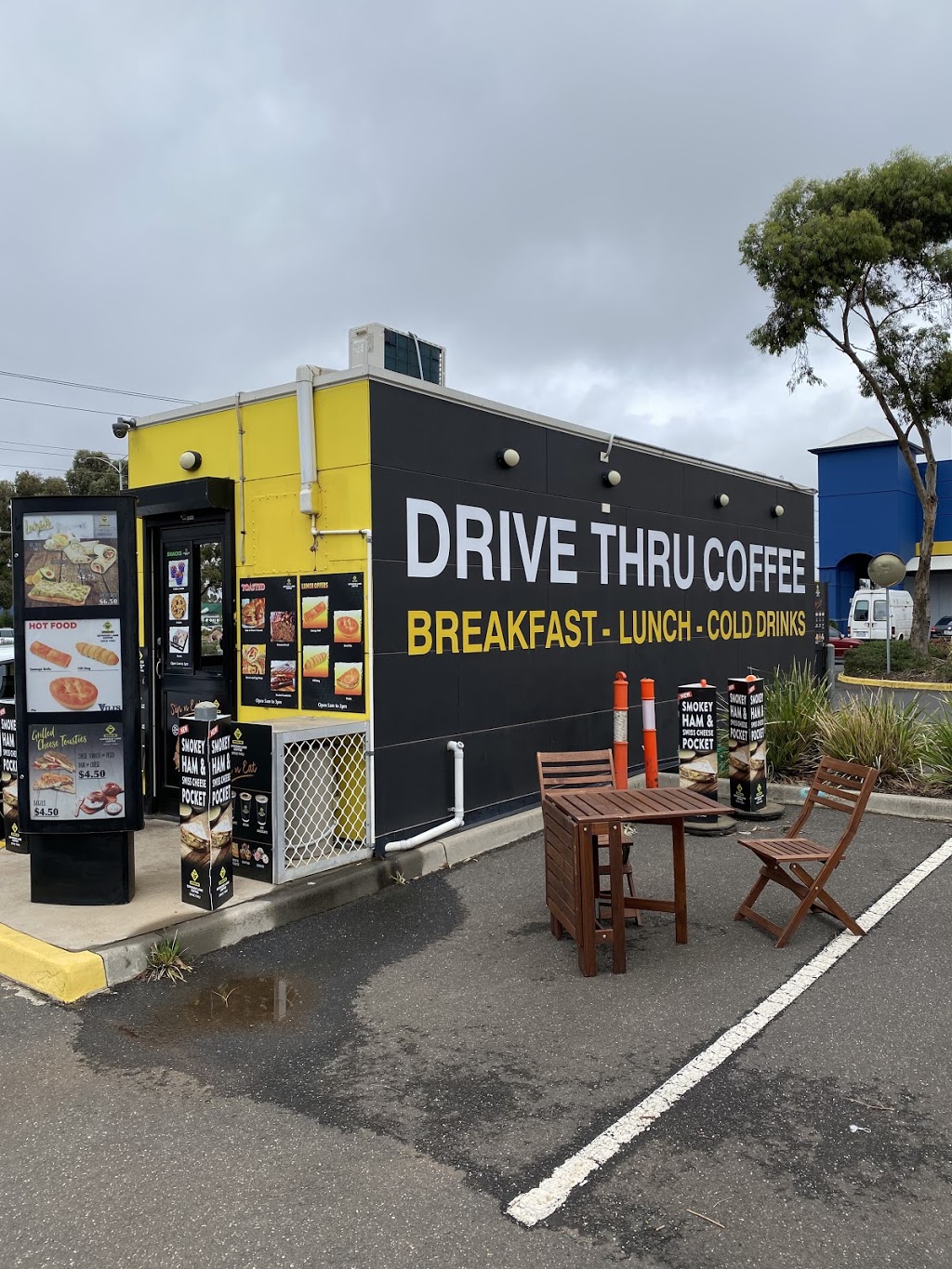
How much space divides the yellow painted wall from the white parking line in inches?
133

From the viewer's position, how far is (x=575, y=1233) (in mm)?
2828

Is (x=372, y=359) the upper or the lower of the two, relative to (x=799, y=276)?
lower

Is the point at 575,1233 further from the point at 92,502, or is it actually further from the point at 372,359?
the point at 372,359

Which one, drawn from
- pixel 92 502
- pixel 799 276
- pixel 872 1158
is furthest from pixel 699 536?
pixel 799 276

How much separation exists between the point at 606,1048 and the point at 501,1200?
115 centimetres

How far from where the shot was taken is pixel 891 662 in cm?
2223

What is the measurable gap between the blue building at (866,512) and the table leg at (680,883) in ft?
105

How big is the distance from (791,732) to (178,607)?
5.92m

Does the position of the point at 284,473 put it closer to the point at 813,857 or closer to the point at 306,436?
the point at 306,436

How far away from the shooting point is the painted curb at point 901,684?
1959 centimetres

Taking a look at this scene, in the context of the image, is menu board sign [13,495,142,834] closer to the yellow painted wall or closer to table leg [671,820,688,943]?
the yellow painted wall

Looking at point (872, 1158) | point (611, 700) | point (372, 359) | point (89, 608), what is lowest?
point (872, 1158)

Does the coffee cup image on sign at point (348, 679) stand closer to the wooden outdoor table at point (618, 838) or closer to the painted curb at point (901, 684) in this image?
the wooden outdoor table at point (618, 838)

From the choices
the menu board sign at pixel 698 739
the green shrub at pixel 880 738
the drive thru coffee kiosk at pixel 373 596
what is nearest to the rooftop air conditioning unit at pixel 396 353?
the drive thru coffee kiosk at pixel 373 596
